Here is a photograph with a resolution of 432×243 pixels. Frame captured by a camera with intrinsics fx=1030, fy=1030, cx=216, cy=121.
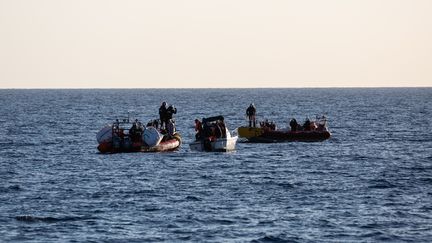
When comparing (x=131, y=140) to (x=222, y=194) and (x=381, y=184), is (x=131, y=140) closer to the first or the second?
(x=222, y=194)

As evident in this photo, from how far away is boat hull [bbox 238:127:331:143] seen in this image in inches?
2749

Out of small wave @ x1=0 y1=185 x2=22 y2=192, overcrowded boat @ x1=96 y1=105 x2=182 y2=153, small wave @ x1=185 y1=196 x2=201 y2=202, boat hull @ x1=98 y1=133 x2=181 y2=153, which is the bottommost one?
small wave @ x1=185 y1=196 x2=201 y2=202

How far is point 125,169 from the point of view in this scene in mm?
51188

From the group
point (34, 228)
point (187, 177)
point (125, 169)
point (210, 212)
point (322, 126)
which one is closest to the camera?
point (34, 228)

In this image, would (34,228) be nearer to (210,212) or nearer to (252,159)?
(210,212)

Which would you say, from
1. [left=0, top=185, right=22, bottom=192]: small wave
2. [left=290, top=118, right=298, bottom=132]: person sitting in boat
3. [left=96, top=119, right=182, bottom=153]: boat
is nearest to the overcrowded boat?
[left=96, top=119, right=182, bottom=153]: boat

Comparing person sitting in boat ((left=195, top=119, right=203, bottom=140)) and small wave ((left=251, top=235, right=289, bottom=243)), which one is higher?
person sitting in boat ((left=195, top=119, right=203, bottom=140))

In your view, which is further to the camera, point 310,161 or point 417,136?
point 417,136

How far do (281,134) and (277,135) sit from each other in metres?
0.30

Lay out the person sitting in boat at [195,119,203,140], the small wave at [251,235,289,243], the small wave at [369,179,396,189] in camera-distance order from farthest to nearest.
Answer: the person sitting in boat at [195,119,203,140]
the small wave at [369,179,396,189]
the small wave at [251,235,289,243]

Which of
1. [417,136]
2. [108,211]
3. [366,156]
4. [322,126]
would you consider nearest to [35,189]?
[108,211]

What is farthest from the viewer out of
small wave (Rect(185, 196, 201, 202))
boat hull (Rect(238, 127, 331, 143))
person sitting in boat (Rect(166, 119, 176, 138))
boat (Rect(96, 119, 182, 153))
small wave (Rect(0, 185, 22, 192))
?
boat hull (Rect(238, 127, 331, 143))

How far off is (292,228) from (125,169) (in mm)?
19554

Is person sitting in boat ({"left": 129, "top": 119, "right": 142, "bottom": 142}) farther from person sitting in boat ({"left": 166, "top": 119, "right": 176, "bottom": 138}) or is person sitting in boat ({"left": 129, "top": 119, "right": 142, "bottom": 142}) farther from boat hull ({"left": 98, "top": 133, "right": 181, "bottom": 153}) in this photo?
person sitting in boat ({"left": 166, "top": 119, "right": 176, "bottom": 138})
